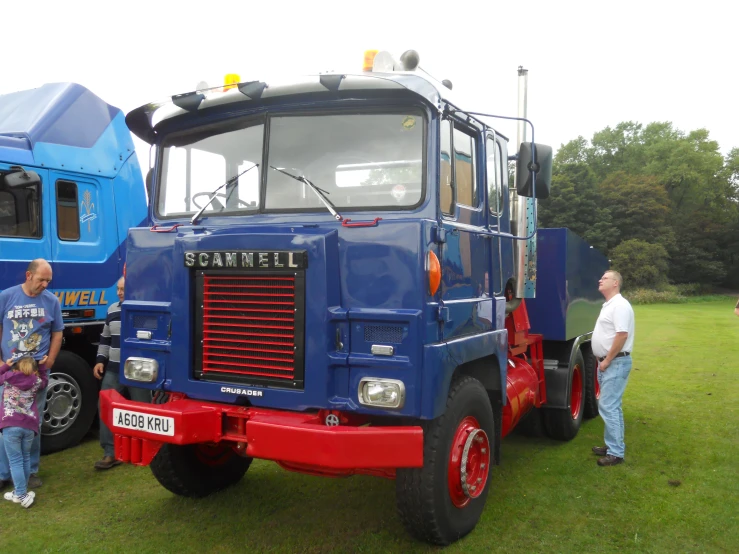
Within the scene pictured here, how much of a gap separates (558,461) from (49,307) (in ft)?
15.2

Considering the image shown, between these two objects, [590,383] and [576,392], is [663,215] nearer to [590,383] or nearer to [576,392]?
[590,383]

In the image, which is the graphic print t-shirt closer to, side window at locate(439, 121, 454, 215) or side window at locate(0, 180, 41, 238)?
→ side window at locate(0, 180, 41, 238)

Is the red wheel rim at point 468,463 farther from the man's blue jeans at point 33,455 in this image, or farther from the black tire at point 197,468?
the man's blue jeans at point 33,455

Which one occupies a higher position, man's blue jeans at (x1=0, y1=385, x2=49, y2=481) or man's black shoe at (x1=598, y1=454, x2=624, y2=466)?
man's blue jeans at (x1=0, y1=385, x2=49, y2=481)

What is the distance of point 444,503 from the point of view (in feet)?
12.2

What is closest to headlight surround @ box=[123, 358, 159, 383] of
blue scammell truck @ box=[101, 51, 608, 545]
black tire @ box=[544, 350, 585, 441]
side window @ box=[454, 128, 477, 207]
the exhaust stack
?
blue scammell truck @ box=[101, 51, 608, 545]

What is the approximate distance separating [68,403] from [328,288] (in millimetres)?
3999

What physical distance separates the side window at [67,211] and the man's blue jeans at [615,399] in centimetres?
537

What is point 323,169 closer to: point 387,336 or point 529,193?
point 387,336

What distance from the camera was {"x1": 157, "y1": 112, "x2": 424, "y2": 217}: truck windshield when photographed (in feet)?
12.4

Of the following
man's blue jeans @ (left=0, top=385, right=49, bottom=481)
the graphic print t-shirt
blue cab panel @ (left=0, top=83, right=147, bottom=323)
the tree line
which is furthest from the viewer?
the tree line

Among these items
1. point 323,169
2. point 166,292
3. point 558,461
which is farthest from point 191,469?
point 558,461

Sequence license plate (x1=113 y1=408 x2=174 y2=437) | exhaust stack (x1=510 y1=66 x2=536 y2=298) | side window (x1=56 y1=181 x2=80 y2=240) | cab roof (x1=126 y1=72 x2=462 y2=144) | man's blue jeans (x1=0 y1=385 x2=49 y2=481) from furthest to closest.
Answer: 1. side window (x1=56 y1=181 x2=80 y2=240)
2. exhaust stack (x1=510 y1=66 x2=536 y2=298)
3. man's blue jeans (x1=0 y1=385 x2=49 y2=481)
4. cab roof (x1=126 y1=72 x2=462 y2=144)
5. license plate (x1=113 y1=408 x2=174 y2=437)

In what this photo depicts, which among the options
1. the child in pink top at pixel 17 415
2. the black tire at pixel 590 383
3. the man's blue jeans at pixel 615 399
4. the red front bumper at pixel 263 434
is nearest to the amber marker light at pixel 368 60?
the red front bumper at pixel 263 434
